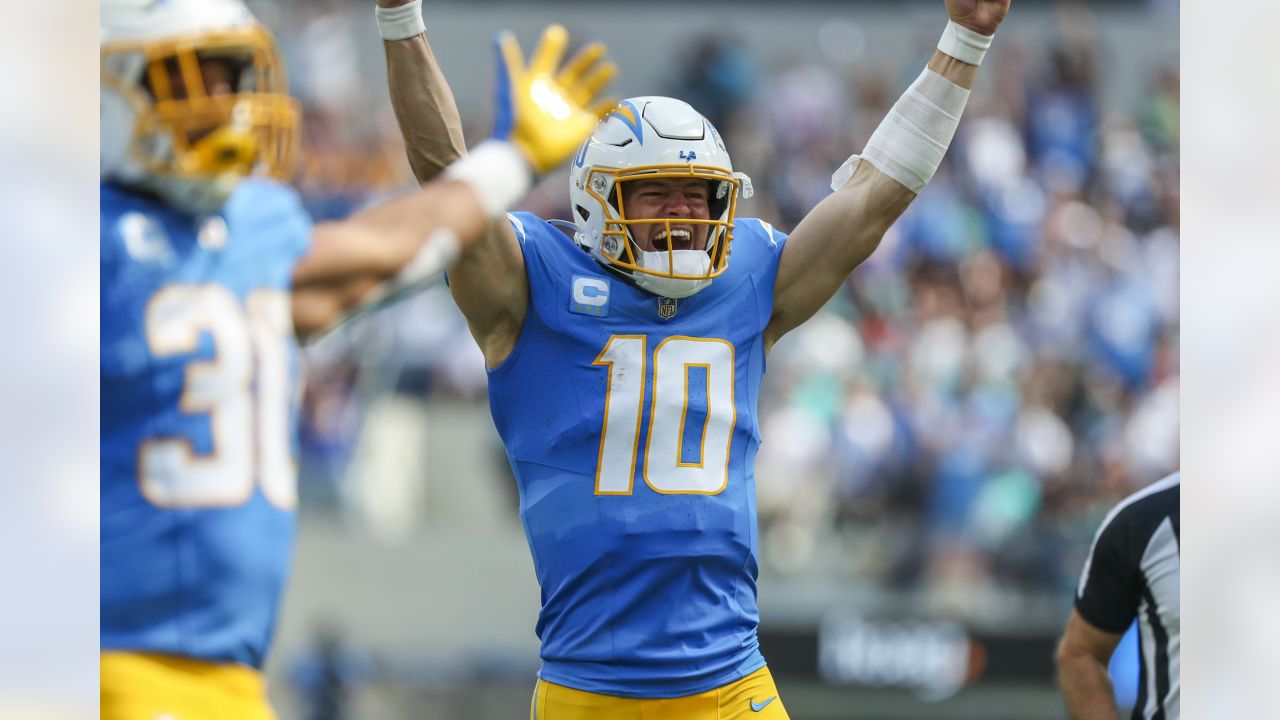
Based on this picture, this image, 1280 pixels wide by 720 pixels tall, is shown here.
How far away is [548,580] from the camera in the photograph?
3.83m

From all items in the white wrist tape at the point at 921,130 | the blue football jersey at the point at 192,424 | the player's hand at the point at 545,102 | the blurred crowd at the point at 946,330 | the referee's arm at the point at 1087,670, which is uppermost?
the player's hand at the point at 545,102

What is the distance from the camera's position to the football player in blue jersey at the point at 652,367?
146 inches

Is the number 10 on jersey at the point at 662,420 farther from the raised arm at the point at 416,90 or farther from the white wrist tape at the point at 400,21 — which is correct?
the white wrist tape at the point at 400,21

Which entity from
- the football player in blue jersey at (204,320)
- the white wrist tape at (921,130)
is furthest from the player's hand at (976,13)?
the football player in blue jersey at (204,320)

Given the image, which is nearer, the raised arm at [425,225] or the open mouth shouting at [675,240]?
the raised arm at [425,225]

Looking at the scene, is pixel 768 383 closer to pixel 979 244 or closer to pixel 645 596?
pixel 979 244

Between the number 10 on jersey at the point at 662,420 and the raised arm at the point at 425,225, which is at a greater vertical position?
the raised arm at the point at 425,225

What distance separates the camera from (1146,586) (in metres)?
4.00

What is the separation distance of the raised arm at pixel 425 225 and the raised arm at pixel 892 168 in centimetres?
107

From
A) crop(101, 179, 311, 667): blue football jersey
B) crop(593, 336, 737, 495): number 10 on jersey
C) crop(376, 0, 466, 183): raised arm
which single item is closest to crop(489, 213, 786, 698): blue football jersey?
crop(593, 336, 737, 495): number 10 on jersey

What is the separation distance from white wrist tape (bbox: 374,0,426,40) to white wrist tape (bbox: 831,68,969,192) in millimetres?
1136

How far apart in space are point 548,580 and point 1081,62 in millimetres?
11878

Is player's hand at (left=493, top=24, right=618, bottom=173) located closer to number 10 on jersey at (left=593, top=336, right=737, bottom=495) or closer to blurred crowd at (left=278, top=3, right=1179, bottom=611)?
number 10 on jersey at (left=593, top=336, right=737, bottom=495)

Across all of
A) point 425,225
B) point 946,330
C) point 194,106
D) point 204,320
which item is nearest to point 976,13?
point 425,225
